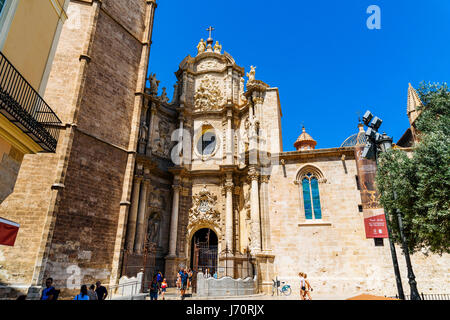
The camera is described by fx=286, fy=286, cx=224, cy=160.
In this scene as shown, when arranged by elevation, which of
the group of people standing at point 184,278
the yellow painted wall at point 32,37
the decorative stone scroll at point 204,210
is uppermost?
the yellow painted wall at point 32,37

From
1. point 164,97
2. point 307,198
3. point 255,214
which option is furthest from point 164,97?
point 307,198

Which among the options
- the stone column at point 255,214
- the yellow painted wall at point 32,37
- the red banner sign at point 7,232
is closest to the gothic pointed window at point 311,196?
the stone column at point 255,214

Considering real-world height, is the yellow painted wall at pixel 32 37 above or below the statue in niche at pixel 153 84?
below

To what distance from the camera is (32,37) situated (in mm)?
8086

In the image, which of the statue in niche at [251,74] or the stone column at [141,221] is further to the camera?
the statue in niche at [251,74]

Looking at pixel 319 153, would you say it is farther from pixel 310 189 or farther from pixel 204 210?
pixel 204 210

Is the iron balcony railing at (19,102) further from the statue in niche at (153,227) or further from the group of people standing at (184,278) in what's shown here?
the statue in niche at (153,227)

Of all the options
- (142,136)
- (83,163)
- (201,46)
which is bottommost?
(83,163)

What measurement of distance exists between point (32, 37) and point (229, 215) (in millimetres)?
14559

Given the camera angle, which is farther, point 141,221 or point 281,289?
point 141,221

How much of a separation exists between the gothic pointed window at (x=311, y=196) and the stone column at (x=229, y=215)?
491 centimetres

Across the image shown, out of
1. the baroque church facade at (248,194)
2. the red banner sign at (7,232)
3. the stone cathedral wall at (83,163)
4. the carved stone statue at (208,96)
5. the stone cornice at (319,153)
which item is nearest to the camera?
the red banner sign at (7,232)

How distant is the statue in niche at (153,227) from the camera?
1877cm
